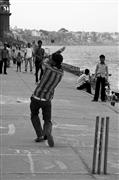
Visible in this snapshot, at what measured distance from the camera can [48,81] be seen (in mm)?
9344

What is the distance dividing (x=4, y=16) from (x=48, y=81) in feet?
243

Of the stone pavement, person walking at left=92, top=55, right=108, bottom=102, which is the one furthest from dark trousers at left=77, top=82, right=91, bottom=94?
the stone pavement

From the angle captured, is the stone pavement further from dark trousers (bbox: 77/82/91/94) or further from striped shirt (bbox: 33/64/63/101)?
dark trousers (bbox: 77/82/91/94)

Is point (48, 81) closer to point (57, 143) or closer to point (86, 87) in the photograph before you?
point (57, 143)

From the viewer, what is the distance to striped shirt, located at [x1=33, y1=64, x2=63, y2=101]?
9289 millimetres

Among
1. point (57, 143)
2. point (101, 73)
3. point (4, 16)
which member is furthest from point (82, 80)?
point (4, 16)

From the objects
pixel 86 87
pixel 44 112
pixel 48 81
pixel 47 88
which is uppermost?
pixel 48 81

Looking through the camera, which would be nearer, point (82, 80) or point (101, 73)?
point (101, 73)

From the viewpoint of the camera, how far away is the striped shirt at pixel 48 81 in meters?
9.29

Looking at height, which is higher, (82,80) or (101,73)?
(101,73)

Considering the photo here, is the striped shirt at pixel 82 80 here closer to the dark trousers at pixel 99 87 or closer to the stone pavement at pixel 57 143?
the dark trousers at pixel 99 87

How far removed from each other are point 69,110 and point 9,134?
14.6 feet

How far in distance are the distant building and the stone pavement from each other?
2491 inches

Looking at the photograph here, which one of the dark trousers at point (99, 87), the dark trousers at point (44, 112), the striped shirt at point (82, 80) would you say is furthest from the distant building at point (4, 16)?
the dark trousers at point (44, 112)
